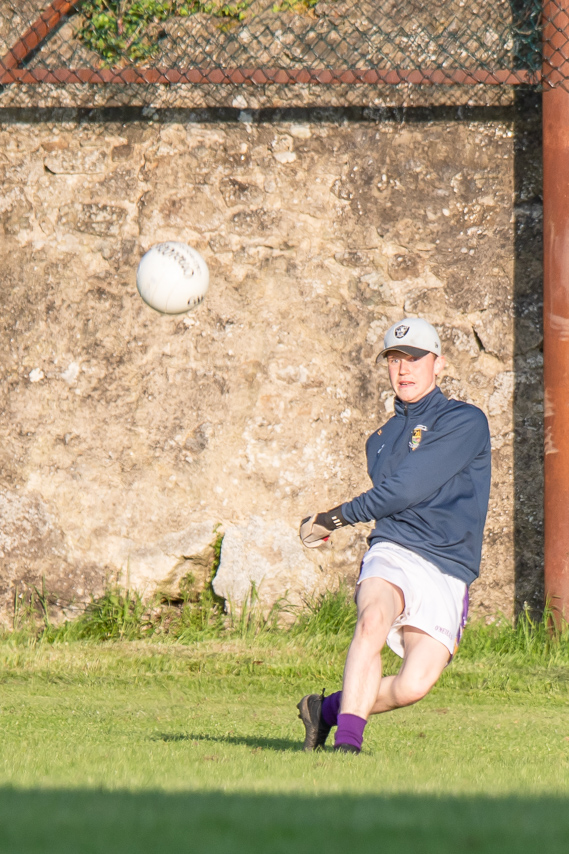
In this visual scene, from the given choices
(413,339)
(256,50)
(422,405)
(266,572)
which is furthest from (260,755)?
(256,50)

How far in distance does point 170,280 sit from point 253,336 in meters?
1.38

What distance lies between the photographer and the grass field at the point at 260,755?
1.91 m

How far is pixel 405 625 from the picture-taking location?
12.6 ft

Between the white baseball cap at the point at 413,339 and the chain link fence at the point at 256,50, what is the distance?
8.75 feet

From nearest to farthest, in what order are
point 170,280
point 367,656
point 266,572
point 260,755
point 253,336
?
1. point 260,755
2. point 367,656
3. point 170,280
4. point 266,572
5. point 253,336

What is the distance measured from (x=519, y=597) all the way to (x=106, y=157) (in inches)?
159

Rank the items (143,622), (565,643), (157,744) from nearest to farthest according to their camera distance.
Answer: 1. (157,744)
2. (565,643)
3. (143,622)

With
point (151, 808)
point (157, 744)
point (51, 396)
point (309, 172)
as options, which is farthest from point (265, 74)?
point (151, 808)

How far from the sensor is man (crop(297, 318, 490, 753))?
366 cm

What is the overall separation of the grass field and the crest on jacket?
3.99ft

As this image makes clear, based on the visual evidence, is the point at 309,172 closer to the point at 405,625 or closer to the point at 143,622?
the point at 143,622

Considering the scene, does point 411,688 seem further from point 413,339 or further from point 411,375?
point 413,339

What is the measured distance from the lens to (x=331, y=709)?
12.4ft

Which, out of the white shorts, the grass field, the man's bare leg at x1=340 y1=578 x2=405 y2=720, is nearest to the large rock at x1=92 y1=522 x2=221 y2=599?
the grass field
